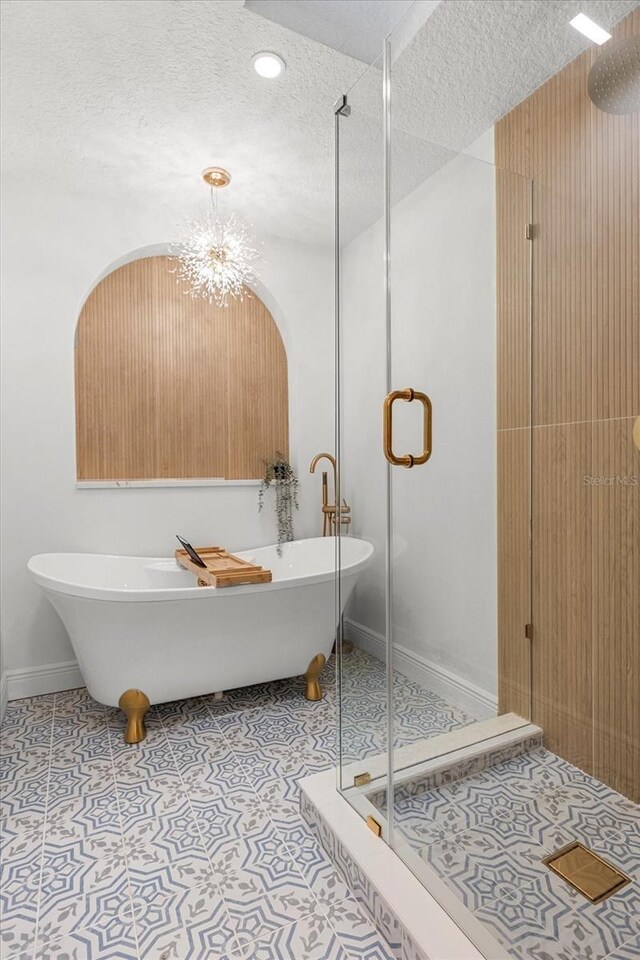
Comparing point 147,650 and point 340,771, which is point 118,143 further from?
point 340,771

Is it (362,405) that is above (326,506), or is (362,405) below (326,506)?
above

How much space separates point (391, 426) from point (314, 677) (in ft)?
→ 5.55

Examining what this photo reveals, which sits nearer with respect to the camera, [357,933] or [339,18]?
[357,933]

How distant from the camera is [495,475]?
1.44m

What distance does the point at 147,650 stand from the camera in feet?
7.38

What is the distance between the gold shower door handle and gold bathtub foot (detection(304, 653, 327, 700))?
1535 millimetres

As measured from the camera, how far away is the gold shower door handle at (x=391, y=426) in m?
1.41

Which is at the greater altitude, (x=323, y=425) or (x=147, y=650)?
(x=323, y=425)

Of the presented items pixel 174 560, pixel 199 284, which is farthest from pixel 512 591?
pixel 199 284

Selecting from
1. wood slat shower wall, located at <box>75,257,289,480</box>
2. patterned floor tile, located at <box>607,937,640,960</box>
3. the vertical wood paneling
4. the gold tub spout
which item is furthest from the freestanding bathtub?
patterned floor tile, located at <box>607,937,640,960</box>

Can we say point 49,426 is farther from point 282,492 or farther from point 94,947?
point 94,947

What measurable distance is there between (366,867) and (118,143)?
10.0 feet

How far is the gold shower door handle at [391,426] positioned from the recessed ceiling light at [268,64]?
4.94 feet

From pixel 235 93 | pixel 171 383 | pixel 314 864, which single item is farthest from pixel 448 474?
pixel 171 383
